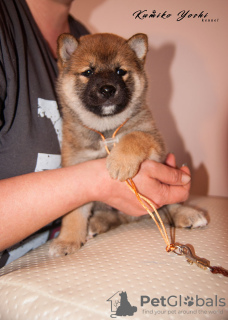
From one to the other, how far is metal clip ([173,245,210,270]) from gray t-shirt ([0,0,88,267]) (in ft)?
2.05

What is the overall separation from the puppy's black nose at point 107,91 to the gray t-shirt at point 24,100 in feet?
0.84

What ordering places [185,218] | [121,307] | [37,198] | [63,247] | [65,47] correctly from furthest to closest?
[65,47] → [185,218] → [63,247] → [37,198] → [121,307]

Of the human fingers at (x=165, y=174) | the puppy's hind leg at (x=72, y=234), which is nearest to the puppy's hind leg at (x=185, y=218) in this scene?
the human fingers at (x=165, y=174)

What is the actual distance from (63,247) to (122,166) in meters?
0.40

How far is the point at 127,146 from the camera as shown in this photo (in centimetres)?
105

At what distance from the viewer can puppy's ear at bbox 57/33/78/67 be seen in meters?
1.22

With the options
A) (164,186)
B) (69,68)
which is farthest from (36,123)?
(164,186)

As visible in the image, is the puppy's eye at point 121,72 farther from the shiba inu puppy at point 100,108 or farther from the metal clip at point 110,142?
the metal clip at point 110,142

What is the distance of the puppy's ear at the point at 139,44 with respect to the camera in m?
1.28

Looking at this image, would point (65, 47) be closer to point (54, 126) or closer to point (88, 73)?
point (88, 73)

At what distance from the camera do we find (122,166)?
99 cm

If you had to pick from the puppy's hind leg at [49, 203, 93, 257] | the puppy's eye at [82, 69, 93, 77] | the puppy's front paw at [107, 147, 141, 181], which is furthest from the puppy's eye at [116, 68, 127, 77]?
the puppy's hind leg at [49, 203, 93, 257]

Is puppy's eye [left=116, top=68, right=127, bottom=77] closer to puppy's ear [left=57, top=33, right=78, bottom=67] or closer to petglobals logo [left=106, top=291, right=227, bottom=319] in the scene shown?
puppy's ear [left=57, top=33, right=78, bottom=67]

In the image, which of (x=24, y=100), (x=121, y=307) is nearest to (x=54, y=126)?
(x=24, y=100)
